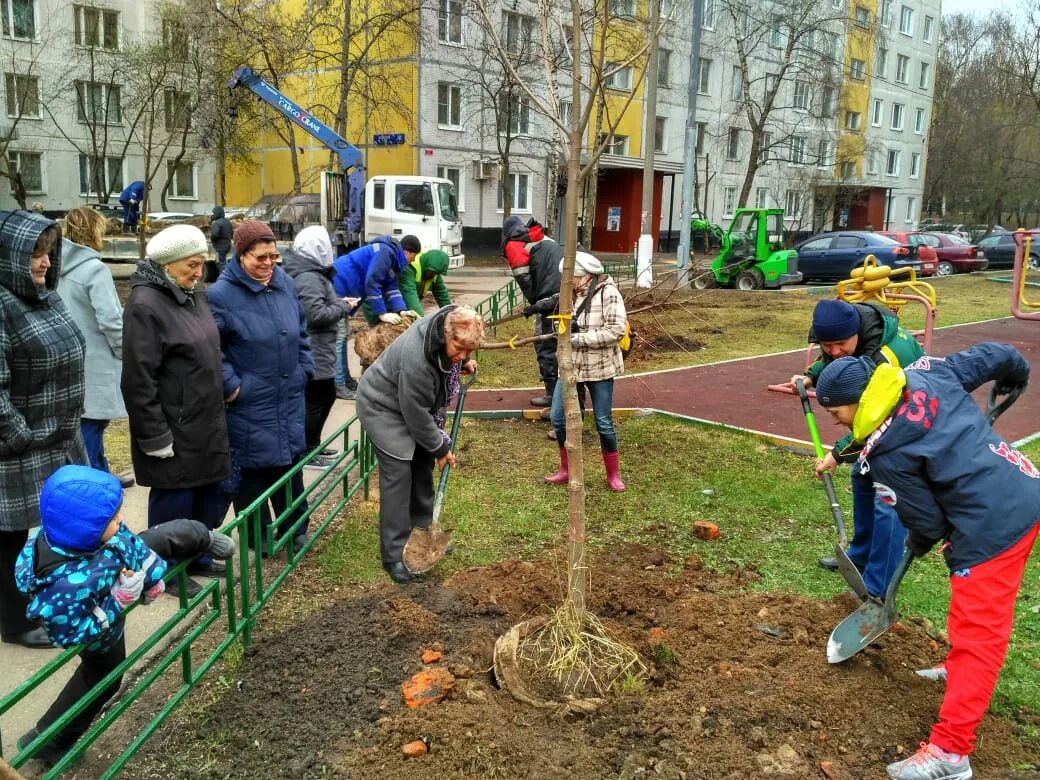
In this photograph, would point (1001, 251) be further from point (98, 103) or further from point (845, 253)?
point (98, 103)

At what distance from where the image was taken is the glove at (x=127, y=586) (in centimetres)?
255

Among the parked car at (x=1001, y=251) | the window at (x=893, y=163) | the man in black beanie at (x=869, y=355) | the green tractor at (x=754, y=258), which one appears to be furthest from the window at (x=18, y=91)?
the window at (x=893, y=163)

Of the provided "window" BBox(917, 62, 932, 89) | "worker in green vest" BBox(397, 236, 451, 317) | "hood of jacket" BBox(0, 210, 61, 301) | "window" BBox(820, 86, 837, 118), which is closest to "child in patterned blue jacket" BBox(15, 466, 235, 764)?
"hood of jacket" BBox(0, 210, 61, 301)

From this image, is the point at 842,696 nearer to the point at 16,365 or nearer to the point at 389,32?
the point at 16,365

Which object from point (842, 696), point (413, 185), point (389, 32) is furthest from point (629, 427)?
point (389, 32)

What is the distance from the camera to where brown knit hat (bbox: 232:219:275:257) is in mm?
4070

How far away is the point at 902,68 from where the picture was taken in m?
45.1

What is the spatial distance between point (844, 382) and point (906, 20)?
50.0 meters

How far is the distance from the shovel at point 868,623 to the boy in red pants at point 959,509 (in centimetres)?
41

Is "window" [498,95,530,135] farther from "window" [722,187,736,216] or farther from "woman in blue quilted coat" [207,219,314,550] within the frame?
"woman in blue quilted coat" [207,219,314,550]

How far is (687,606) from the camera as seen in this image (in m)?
3.74

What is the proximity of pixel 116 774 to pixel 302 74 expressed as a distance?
29576 mm

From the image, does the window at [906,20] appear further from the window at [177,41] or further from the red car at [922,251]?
the window at [177,41]

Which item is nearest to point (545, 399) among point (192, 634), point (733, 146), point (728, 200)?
point (192, 634)
